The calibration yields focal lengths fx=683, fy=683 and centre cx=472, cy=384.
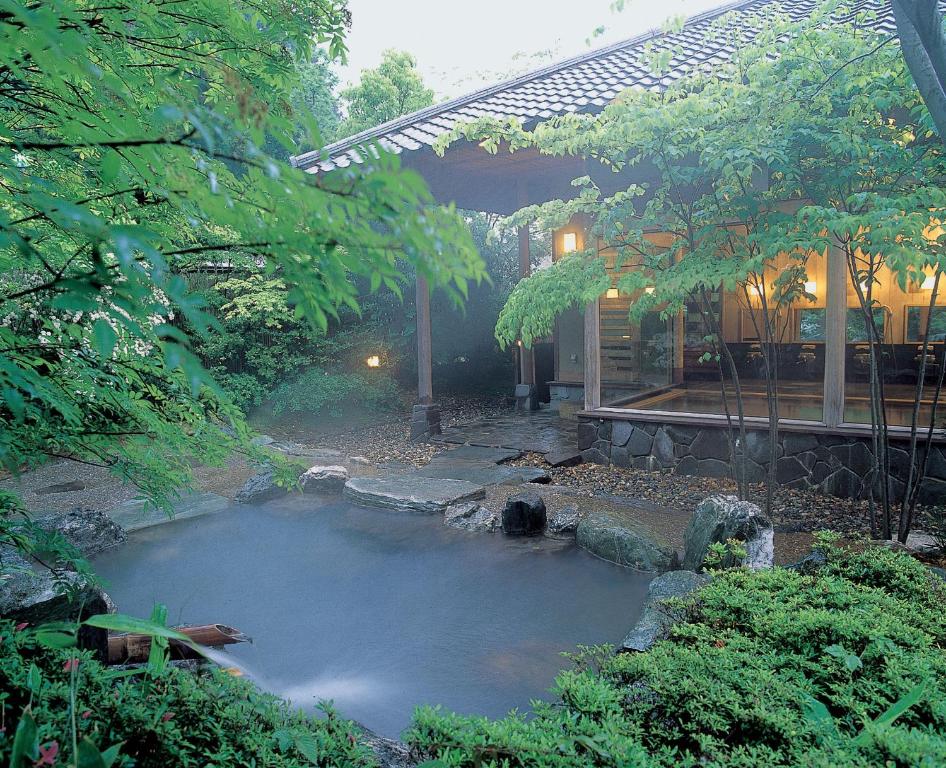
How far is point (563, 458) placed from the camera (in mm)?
7766

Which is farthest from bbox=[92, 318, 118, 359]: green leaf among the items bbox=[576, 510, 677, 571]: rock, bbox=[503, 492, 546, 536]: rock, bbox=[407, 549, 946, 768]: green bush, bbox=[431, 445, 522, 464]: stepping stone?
bbox=[431, 445, 522, 464]: stepping stone

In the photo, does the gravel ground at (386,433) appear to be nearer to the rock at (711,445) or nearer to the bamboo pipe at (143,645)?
the rock at (711,445)

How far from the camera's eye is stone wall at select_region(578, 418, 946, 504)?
5.78m

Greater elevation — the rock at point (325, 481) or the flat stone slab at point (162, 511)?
the rock at point (325, 481)

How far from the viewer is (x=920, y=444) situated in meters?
5.67

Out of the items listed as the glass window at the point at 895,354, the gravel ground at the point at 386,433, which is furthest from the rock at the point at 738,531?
the gravel ground at the point at 386,433

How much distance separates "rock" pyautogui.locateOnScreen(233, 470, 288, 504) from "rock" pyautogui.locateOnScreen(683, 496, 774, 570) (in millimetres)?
4205

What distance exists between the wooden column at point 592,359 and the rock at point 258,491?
349cm

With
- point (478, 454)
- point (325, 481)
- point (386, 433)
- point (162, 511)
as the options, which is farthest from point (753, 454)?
point (162, 511)

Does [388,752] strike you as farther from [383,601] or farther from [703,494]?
[703,494]

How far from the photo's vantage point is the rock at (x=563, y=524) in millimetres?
5504

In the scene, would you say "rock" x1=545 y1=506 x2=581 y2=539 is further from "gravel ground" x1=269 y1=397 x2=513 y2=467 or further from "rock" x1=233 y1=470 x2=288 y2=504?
"rock" x1=233 y1=470 x2=288 y2=504

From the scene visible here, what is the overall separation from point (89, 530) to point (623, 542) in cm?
418

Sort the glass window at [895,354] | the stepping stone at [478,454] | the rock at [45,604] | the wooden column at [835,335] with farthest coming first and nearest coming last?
the stepping stone at [478,454] < the glass window at [895,354] < the wooden column at [835,335] < the rock at [45,604]
